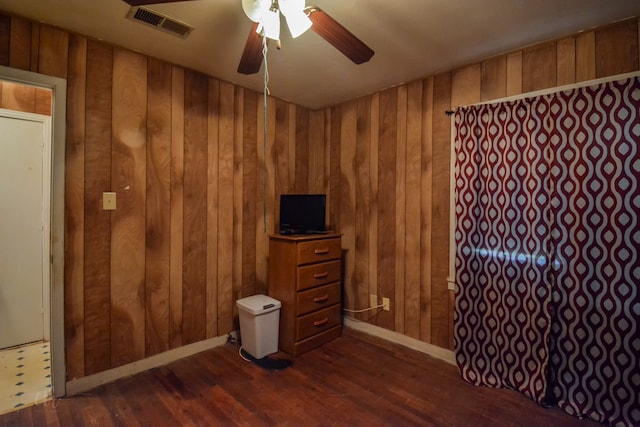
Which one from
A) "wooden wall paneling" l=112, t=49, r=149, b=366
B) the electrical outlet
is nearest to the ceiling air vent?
"wooden wall paneling" l=112, t=49, r=149, b=366

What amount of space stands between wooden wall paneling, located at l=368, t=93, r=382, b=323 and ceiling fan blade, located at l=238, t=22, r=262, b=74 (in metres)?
1.42

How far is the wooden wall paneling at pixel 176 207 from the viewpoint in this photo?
7.73 feet

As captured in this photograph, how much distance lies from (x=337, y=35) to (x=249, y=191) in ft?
5.65

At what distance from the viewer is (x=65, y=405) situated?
71.6 inches

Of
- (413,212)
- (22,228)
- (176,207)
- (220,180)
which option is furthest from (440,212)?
(22,228)

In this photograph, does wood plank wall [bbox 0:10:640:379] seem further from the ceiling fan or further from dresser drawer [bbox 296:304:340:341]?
the ceiling fan

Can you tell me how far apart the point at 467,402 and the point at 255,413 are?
51.5 inches

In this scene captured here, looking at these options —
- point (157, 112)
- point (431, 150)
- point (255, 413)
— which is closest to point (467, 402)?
point (255, 413)

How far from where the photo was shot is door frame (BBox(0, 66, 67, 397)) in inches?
Answer: 72.7

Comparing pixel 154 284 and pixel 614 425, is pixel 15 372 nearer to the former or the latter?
pixel 154 284

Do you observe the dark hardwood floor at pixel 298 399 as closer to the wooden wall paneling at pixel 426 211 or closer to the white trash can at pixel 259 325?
the white trash can at pixel 259 325

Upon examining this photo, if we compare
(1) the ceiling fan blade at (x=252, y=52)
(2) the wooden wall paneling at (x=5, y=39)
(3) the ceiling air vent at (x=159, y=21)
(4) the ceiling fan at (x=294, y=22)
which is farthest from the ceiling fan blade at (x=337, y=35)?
(2) the wooden wall paneling at (x=5, y=39)

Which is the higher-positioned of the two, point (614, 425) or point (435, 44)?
point (435, 44)

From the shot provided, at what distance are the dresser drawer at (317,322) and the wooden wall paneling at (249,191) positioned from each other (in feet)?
2.06
